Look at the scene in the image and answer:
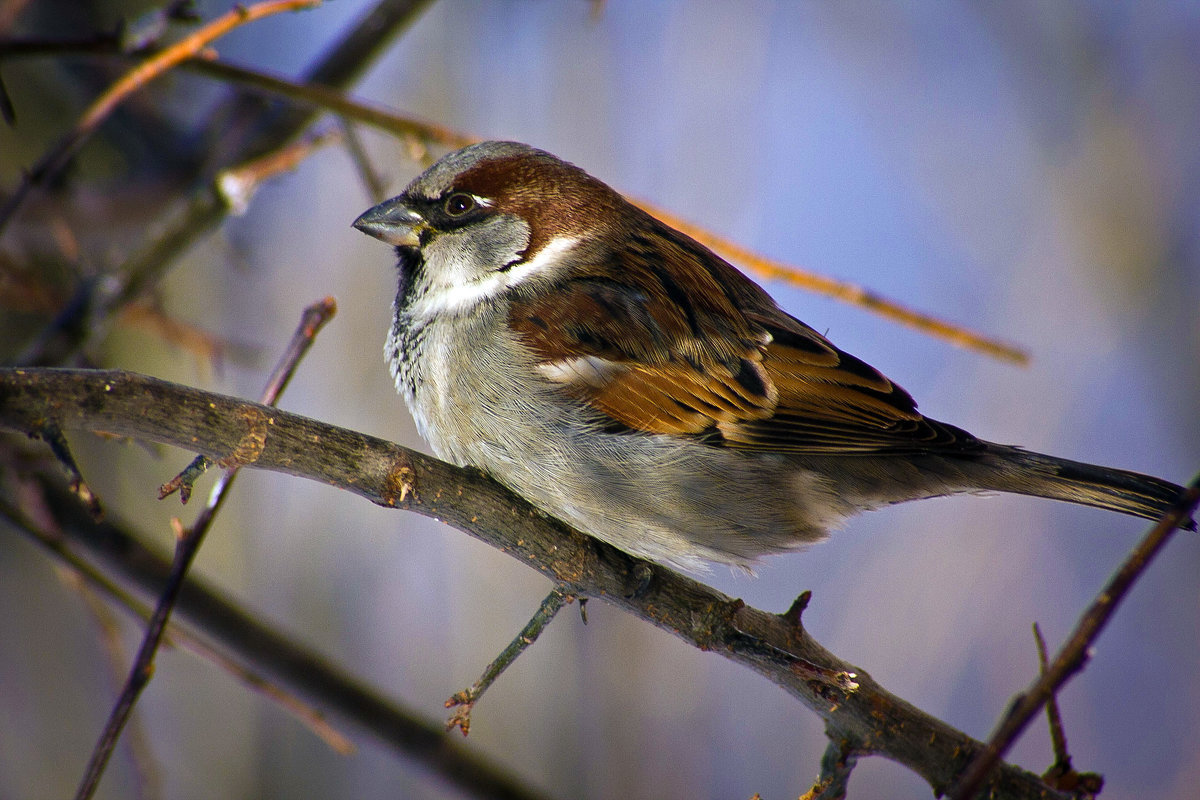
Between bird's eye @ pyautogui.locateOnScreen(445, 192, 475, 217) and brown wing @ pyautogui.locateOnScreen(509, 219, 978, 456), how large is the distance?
365 mm

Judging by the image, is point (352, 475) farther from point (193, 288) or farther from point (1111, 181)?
point (1111, 181)

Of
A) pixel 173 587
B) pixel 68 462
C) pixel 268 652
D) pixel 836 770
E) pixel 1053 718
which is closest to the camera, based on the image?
pixel 68 462

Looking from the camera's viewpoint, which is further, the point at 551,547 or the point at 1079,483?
the point at 1079,483

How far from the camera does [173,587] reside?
4.70 feet

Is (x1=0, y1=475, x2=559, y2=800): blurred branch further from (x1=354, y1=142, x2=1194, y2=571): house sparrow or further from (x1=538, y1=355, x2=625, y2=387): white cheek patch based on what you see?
(x1=538, y1=355, x2=625, y2=387): white cheek patch

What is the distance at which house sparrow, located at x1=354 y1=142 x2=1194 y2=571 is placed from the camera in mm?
2225

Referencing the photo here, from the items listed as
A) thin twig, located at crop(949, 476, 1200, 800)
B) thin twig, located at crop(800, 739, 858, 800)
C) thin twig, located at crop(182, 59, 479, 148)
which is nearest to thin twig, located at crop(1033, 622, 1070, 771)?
thin twig, located at crop(800, 739, 858, 800)

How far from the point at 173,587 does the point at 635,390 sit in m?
1.18

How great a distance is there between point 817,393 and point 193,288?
3407 millimetres

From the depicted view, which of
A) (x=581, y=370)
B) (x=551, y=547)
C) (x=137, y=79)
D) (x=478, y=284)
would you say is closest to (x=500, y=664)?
(x=551, y=547)

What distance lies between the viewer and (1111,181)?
515 centimetres

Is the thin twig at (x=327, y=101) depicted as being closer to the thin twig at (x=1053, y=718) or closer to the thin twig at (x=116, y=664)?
the thin twig at (x=116, y=664)

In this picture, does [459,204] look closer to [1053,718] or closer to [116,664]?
[116,664]

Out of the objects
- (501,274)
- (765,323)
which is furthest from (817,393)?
(501,274)
